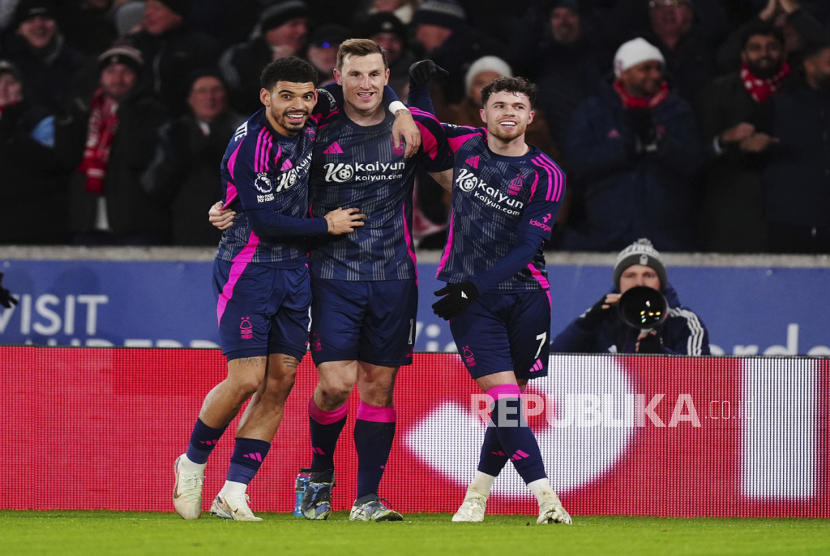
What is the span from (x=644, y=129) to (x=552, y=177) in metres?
4.04

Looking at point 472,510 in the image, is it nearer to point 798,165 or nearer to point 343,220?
point 343,220

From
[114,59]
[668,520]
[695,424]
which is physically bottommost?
[668,520]

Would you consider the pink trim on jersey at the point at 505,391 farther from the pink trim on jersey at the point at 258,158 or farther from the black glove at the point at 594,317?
the black glove at the point at 594,317

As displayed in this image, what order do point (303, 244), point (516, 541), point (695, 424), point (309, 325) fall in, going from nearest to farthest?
point (516, 541) < point (303, 244) < point (309, 325) < point (695, 424)

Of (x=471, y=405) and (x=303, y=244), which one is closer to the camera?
(x=303, y=244)

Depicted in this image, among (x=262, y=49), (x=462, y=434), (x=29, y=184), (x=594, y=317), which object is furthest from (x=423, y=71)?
(x=29, y=184)

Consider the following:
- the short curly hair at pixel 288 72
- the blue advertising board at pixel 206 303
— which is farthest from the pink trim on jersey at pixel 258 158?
the blue advertising board at pixel 206 303

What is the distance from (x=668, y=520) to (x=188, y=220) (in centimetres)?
512

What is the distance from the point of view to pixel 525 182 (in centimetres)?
475

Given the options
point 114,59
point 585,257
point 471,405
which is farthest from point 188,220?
point 471,405

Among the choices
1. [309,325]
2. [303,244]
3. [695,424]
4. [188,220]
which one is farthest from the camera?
[188,220]

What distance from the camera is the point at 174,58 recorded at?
938cm

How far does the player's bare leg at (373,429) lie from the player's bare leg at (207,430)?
1.60 feet

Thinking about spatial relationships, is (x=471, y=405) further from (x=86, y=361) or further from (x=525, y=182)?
(x=86, y=361)
